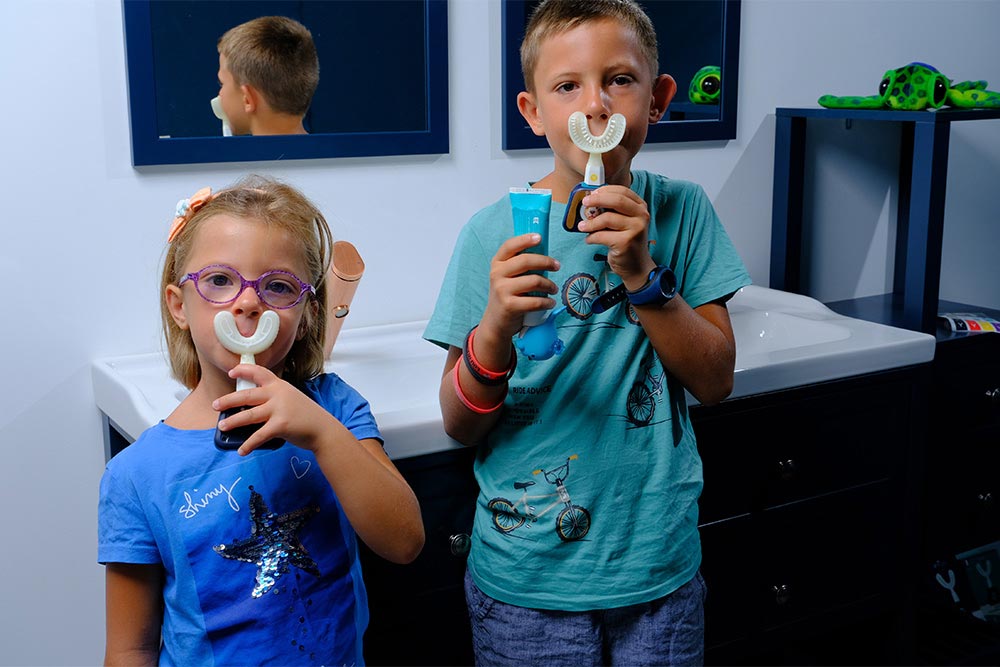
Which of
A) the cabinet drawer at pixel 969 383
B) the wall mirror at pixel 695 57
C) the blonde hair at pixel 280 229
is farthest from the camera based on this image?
the wall mirror at pixel 695 57

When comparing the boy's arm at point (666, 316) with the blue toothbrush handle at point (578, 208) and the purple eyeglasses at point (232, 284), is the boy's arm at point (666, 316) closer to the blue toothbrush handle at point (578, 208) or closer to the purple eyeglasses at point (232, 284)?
the blue toothbrush handle at point (578, 208)

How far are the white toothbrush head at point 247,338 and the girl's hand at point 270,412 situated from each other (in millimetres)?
19

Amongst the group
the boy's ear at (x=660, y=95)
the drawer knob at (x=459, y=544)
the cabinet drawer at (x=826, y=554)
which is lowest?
the cabinet drawer at (x=826, y=554)

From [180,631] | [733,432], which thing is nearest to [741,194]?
[733,432]

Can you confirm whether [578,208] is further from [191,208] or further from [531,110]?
[191,208]

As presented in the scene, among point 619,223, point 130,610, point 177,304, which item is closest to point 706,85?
point 619,223

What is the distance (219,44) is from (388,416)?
0.62 meters

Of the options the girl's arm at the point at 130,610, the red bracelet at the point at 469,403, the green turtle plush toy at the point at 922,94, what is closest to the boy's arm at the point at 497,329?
the red bracelet at the point at 469,403

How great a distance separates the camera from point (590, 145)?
40.2 inches

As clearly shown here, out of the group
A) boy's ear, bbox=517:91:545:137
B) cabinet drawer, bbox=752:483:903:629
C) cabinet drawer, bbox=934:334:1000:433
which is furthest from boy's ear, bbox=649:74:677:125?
cabinet drawer, bbox=934:334:1000:433

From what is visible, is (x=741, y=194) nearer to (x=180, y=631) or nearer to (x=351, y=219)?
(x=351, y=219)

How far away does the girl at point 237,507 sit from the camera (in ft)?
2.98

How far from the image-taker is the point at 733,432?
4.86 ft

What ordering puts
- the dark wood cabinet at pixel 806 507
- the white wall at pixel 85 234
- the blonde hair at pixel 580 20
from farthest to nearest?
the dark wood cabinet at pixel 806 507 < the white wall at pixel 85 234 < the blonde hair at pixel 580 20
